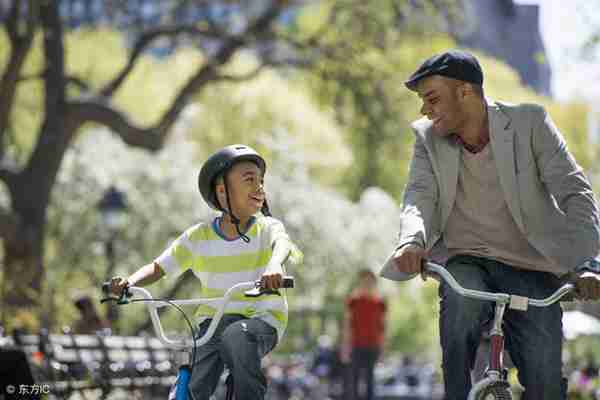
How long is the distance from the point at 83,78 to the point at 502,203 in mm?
19890

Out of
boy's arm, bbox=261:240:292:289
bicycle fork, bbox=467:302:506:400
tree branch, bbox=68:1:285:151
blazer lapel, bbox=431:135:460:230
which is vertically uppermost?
tree branch, bbox=68:1:285:151

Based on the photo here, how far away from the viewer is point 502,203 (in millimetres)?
6469

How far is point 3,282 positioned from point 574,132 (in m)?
38.2

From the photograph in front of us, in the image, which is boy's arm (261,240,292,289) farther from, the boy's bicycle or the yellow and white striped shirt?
the boy's bicycle

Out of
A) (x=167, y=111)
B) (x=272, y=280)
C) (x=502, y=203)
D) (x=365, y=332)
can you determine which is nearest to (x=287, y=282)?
(x=272, y=280)

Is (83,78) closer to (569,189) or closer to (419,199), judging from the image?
(419,199)

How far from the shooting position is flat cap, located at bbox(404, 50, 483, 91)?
6.43 meters

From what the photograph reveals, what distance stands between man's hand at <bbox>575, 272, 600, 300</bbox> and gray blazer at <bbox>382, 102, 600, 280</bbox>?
33 cm

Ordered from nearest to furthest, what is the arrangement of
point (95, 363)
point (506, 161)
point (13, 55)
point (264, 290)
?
point (264, 290) < point (506, 161) < point (95, 363) < point (13, 55)

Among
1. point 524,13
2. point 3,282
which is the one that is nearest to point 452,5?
point 3,282

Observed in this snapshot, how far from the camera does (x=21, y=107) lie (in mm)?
34094

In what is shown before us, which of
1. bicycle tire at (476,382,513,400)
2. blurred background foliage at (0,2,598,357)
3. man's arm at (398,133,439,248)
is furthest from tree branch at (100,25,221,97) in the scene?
bicycle tire at (476,382,513,400)

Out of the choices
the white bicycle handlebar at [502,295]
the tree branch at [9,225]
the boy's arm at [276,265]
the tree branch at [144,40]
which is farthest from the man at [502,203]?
the tree branch at [144,40]

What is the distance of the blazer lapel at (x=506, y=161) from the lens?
21.0ft
